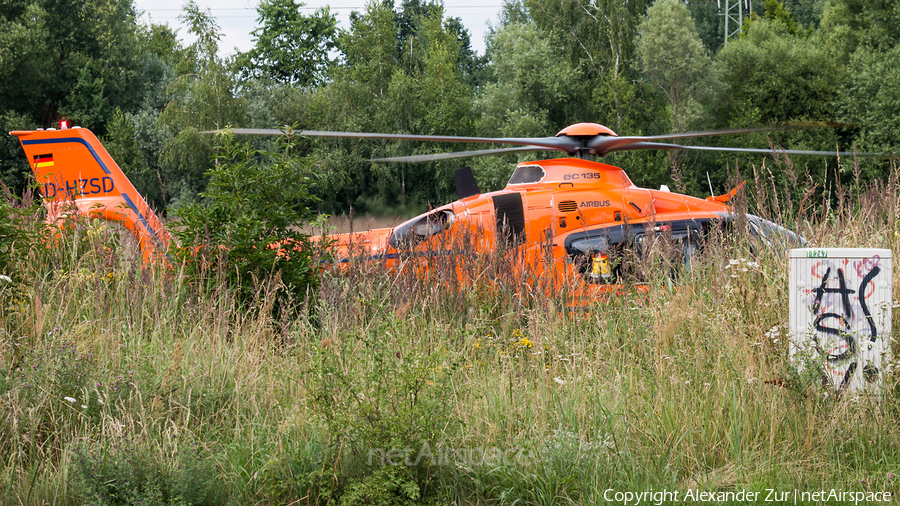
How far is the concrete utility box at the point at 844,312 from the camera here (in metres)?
2.95

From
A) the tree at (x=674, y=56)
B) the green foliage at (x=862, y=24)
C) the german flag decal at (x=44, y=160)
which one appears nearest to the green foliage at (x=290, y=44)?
the tree at (x=674, y=56)

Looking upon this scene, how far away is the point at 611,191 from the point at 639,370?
3975 mm

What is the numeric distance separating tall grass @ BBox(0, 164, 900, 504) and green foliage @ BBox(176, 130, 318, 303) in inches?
28.7

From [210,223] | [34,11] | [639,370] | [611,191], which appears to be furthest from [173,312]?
[34,11]

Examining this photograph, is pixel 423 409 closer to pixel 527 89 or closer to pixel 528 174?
pixel 528 174

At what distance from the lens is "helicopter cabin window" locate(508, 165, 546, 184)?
24.1 ft

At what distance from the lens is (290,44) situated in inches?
1644

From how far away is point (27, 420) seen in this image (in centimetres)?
295

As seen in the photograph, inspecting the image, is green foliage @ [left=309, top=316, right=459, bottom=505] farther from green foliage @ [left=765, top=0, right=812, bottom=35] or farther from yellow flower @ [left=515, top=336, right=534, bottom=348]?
green foliage @ [left=765, top=0, right=812, bottom=35]

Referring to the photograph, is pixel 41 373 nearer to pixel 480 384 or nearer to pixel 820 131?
pixel 480 384

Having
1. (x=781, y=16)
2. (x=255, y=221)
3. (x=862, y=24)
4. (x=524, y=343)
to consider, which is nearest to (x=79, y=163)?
(x=255, y=221)
